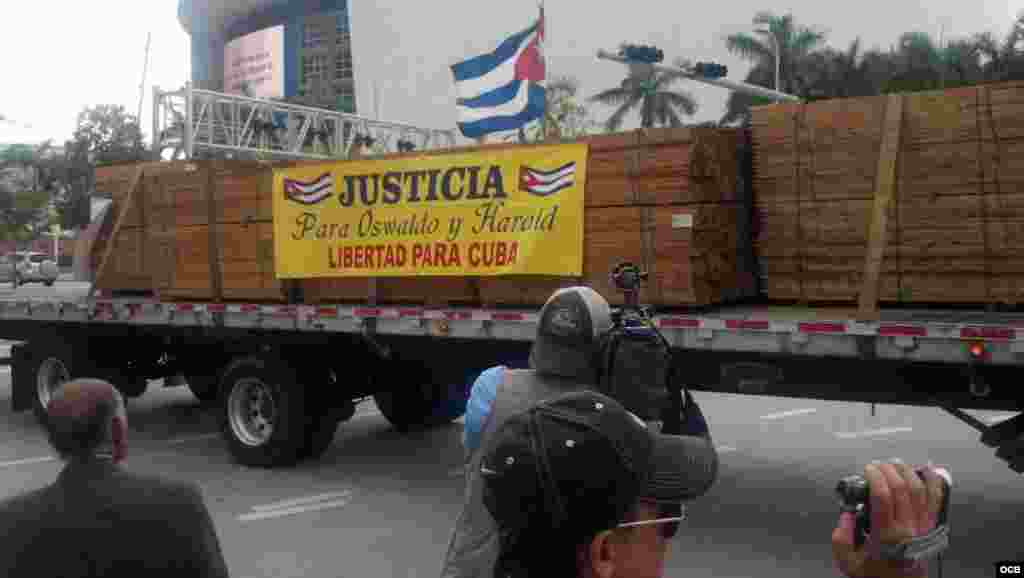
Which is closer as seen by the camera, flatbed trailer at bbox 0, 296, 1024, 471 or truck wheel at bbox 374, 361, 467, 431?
flatbed trailer at bbox 0, 296, 1024, 471

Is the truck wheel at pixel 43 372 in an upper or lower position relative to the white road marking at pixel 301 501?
upper

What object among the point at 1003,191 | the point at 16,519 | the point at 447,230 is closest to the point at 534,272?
the point at 447,230

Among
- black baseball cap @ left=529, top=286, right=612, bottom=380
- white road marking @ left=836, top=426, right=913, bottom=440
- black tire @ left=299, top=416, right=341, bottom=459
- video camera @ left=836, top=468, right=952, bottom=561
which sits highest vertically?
black baseball cap @ left=529, top=286, right=612, bottom=380

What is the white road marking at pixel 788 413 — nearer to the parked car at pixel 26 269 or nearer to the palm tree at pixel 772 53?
the palm tree at pixel 772 53

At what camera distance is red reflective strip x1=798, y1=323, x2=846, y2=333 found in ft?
20.7

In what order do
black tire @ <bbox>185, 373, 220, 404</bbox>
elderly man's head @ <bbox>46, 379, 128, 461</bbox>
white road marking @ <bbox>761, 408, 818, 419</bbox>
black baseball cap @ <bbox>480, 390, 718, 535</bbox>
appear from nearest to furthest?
black baseball cap @ <bbox>480, 390, 718, 535</bbox>
elderly man's head @ <bbox>46, 379, 128, 461</bbox>
black tire @ <bbox>185, 373, 220, 404</bbox>
white road marking @ <bbox>761, 408, 818, 419</bbox>

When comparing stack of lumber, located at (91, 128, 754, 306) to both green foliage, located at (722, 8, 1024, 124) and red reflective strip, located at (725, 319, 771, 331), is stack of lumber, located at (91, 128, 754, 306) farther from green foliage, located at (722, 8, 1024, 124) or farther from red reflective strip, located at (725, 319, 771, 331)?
green foliage, located at (722, 8, 1024, 124)

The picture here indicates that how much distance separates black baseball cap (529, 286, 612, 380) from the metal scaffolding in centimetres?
1198

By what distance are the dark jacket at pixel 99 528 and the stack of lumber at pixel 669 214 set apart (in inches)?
180

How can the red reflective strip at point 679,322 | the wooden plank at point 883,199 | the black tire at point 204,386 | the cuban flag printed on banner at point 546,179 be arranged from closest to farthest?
the wooden plank at point 883,199 → the red reflective strip at point 679,322 → the cuban flag printed on banner at point 546,179 → the black tire at point 204,386

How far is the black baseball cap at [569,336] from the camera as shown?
10.8ft

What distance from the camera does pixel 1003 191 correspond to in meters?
6.27

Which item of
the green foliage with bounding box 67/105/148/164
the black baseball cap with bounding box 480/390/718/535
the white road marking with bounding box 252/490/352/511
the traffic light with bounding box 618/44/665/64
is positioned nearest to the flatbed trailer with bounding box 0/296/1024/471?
the white road marking with bounding box 252/490/352/511

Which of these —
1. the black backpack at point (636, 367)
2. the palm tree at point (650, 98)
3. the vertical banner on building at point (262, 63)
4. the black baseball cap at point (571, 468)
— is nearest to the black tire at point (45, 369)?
the black backpack at point (636, 367)
